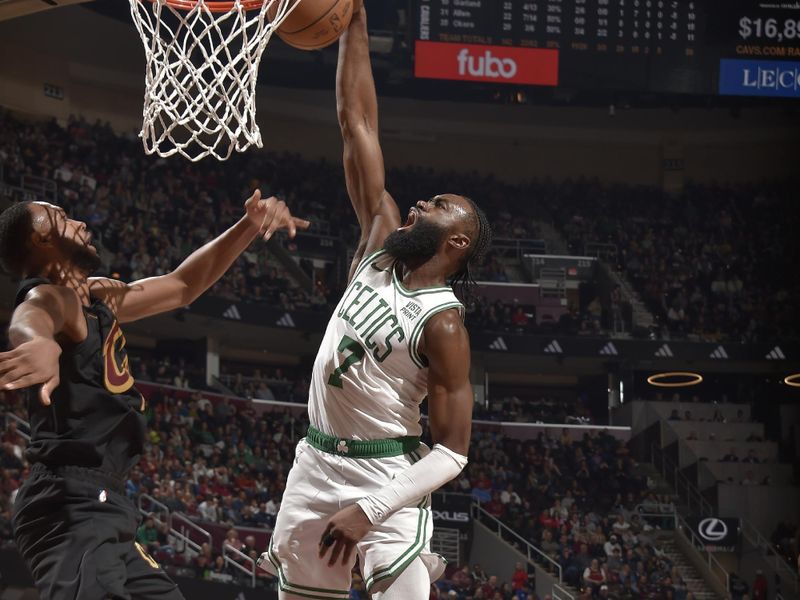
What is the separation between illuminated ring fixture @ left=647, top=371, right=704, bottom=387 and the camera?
2277 cm

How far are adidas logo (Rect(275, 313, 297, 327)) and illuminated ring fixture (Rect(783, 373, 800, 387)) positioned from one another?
9844 millimetres

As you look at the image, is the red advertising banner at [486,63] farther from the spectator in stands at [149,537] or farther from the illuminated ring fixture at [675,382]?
the spectator in stands at [149,537]

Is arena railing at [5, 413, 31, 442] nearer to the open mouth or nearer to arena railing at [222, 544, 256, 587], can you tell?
arena railing at [222, 544, 256, 587]

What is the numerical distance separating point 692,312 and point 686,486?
3.73m

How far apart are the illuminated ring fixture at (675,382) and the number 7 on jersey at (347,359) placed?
773 inches

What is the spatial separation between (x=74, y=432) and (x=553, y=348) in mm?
18055

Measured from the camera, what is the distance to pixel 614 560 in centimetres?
1725

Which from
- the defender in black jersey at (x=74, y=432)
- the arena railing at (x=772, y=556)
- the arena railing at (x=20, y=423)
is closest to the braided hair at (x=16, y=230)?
the defender in black jersey at (x=74, y=432)

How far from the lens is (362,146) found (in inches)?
175

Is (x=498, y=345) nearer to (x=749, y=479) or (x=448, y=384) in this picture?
(x=749, y=479)

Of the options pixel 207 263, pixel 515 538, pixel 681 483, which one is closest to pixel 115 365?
pixel 207 263

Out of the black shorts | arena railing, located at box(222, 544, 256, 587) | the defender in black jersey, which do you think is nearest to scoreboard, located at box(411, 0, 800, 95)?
arena railing, located at box(222, 544, 256, 587)

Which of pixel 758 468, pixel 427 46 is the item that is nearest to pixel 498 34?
pixel 427 46

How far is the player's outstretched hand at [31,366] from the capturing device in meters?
3.00
